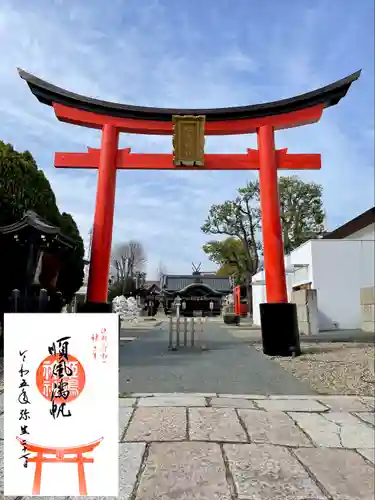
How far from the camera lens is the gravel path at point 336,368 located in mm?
5395

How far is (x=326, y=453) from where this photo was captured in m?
2.99

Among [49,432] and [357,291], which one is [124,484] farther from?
[357,291]

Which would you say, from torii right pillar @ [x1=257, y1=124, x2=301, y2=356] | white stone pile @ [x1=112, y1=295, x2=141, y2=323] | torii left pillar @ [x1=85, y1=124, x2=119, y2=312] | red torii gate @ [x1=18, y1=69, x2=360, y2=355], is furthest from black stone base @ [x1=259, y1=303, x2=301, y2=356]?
white stone pile @ [x1=112, y1=295, x2=141, y2=323]

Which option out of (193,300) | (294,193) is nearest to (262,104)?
(294,193)

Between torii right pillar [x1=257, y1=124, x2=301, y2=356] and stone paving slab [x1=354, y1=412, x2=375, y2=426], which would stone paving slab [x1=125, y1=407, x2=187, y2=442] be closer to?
stone paving slab [x1=354, y1=412, x2=375, y2=426]

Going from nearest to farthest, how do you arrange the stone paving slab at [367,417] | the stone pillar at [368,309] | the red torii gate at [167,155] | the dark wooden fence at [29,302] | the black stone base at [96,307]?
the stone paving slab at [367,417], the dark wooden fence at [29,302], the black stone base at [96,307], the red torii gate at [167,155], the stone pillar at [368,309]

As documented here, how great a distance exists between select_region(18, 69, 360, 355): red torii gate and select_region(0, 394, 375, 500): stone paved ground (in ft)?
14.7

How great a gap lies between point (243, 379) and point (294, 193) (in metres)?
22.3

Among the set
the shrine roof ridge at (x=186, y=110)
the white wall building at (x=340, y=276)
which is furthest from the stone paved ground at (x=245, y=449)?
the white wall building at (x=340, y=276)

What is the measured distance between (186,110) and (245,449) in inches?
306

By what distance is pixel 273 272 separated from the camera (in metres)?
8.52

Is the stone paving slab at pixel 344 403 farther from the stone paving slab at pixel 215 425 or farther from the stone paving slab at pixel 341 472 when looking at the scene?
the stone paving slab at pixel 341 472

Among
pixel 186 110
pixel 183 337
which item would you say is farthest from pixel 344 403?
pixel 183 337

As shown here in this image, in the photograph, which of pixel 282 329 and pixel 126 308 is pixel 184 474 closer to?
pixel 282 329
